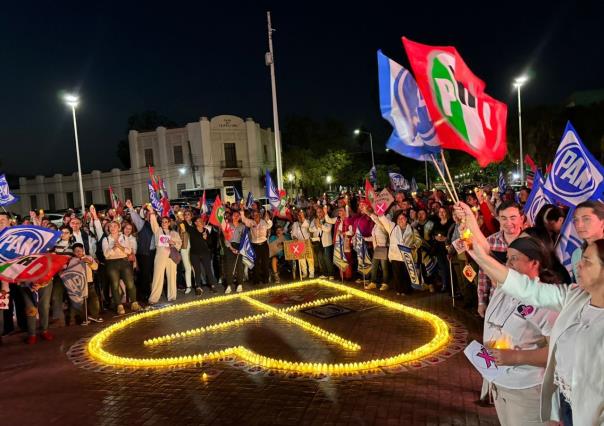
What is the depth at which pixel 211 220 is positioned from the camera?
12.3m

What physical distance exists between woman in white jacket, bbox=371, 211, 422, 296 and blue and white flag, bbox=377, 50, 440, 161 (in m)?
5.39

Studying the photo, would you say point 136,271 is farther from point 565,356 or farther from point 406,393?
point 565,356

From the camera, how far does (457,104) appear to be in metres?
4.52

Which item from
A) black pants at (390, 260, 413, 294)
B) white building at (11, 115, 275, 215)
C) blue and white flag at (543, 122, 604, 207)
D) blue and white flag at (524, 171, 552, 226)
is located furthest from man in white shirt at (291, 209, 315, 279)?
white building at (11, 115, 275, 215)

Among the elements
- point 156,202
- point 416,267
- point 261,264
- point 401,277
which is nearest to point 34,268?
point 156,202

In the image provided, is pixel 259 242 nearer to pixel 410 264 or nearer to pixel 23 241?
pixel 410 264

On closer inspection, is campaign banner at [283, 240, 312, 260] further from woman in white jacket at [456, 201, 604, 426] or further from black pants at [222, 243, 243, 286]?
woman in white jacket at [456, 201, 604, 426]

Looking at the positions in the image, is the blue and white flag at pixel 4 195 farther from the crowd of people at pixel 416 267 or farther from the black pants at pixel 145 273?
the black pants at pixel 145 273

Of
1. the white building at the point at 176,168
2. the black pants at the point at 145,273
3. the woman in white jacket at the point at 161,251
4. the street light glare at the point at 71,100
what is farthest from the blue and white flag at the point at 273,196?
the white building at the point at 176,168

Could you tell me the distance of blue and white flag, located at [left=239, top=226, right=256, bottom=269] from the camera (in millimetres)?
11969

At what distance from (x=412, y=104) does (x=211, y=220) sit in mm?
8394

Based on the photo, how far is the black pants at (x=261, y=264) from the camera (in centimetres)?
1230

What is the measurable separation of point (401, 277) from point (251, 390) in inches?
210

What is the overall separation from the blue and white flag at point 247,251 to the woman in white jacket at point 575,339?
953 centimetres
